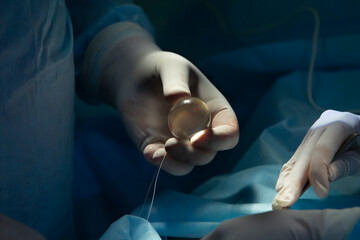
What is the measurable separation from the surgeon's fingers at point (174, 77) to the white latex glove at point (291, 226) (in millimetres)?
310

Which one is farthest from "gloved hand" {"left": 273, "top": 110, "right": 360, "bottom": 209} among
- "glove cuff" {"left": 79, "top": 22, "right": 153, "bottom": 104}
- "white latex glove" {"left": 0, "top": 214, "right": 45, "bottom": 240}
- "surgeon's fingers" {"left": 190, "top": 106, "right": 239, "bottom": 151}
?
"glove cuff" {"left": 79, "top": 22, "right": 153, "bottom": 104}

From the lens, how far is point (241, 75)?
1.41m

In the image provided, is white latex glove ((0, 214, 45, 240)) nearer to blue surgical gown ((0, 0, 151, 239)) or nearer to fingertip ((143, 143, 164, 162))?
blue surgical gown ((0, 0, 151, 239))

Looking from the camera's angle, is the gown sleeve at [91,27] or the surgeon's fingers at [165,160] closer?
the surgeon's fingers at [165,160]

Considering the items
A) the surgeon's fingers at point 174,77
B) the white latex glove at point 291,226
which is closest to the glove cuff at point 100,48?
the surgeon's fingers at point 174,77

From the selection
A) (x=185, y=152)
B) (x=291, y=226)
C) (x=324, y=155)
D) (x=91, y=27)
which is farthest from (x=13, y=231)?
(x=91, y=27)

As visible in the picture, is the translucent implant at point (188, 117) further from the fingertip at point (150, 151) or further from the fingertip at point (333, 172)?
the fingertip at point (333, 172)

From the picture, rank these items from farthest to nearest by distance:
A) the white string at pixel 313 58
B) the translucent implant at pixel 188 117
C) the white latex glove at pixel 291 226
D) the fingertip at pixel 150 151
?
the white string at pixel 313 58 < the fingertip at pixel 150 151 < the translucent implant at pixel 188 117 < the white latex glove at pixel 291 226

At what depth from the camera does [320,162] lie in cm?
78

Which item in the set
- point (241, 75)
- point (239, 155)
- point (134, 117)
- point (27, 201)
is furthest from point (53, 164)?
point (241, 75)

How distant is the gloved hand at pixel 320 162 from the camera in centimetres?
76

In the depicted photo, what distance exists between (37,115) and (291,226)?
22.5 inches

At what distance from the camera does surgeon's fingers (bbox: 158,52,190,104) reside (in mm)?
912

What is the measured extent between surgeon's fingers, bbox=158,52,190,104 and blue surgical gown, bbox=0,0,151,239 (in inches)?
9.0
